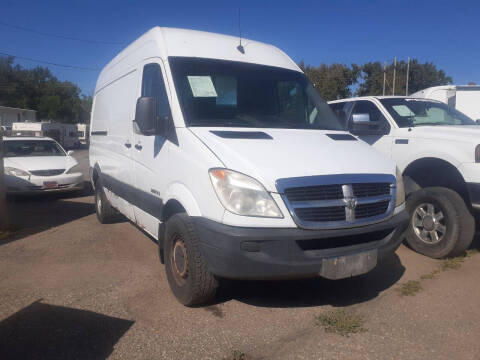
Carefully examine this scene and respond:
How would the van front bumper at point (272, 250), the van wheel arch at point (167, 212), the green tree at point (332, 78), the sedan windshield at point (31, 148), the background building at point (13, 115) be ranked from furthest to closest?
1. the background building at point (13, 115)
2. the green tree at point (332, 78)
3. the sedan windshield at point (31, 148)
4. the van wheel arch at point (167, 212)
5. the van front bumper at point (272, 250)

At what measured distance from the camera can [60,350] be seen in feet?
9.66

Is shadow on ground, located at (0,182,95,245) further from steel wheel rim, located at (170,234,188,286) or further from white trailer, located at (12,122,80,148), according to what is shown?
white trailer, located at (12,122,80,148)

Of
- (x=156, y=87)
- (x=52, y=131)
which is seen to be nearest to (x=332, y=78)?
(x=52, y=131)

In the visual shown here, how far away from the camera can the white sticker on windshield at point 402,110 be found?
5977 millimetres

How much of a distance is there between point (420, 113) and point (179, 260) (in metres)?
4.32

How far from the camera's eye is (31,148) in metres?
10.2

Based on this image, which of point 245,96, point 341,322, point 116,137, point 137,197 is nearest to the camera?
point 341,322

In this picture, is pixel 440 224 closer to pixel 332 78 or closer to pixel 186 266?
pixel 186 266

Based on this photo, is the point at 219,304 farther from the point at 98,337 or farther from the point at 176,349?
the point at 98,337

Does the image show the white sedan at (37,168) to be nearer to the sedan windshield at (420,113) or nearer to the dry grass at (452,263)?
the sedan windshield at (420,113)

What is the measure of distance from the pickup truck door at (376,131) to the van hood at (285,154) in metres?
1.85

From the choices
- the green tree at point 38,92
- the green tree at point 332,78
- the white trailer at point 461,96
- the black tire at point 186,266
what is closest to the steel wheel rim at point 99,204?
the black tire at point 186,266

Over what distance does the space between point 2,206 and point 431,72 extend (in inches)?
2154

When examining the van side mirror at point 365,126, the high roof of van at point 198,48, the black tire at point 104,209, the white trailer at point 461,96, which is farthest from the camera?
the white trailer at point 461,96
